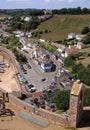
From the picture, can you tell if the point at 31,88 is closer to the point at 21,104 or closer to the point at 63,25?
the point at 21,104

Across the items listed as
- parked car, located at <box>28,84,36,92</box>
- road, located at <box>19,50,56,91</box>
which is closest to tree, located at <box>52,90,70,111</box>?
parked car, located at <box>28,84,36,92</box>

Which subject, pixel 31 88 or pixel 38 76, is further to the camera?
pixel 38 76

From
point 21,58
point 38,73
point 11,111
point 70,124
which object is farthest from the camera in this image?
point 21,58

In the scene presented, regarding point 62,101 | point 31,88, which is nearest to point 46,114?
point 62,101

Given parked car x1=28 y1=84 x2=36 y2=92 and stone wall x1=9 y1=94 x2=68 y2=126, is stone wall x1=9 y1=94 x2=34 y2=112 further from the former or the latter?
parked car x1=28 y1=84 x2=36 y2=92

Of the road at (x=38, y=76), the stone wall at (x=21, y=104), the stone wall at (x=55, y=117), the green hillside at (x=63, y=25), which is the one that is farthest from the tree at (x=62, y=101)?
the green hillside at (x=63, y=25)

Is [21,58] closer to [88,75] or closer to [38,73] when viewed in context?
[38,73]

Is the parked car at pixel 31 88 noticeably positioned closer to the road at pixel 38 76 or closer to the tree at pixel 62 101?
the road at pixel 38 76

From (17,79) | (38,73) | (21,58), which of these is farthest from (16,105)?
(21,58)
